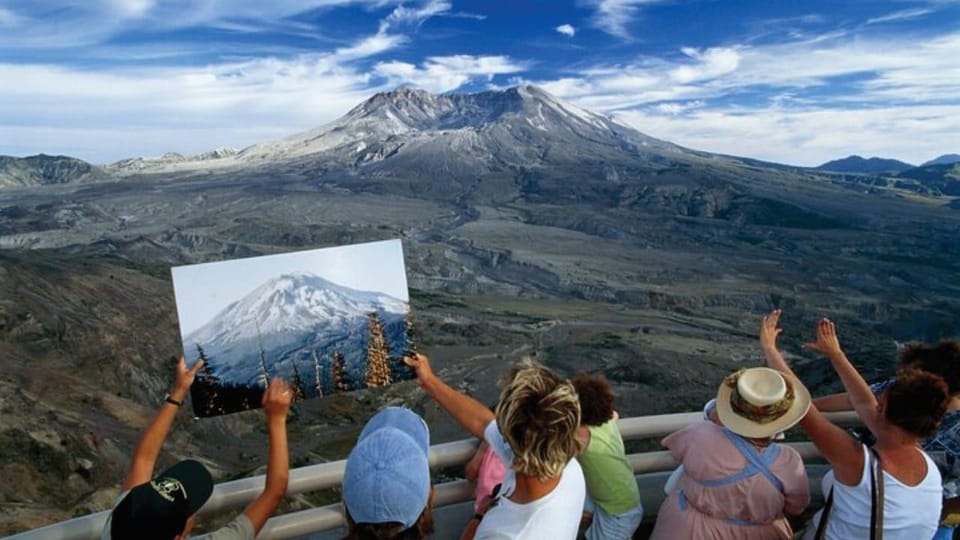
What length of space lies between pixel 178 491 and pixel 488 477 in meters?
0.96

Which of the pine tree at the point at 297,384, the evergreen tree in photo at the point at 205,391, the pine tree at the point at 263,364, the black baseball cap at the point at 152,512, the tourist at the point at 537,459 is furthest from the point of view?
the pine tree at the point at 297,384

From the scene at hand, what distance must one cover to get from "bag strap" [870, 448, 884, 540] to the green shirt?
751 mm

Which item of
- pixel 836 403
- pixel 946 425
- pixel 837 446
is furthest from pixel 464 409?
pixel 946 425

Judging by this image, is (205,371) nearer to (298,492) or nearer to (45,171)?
(298,492)

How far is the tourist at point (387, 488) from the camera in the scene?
1.63 meters

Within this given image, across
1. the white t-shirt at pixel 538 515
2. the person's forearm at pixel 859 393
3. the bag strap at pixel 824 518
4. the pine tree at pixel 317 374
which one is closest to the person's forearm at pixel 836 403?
the person's forearm at pixel 859 393

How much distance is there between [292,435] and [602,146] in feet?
422

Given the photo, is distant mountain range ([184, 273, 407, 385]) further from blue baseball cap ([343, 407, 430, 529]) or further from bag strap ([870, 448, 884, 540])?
bag strap ([870, 448, 884, 540])

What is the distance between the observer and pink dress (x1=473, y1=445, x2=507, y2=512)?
2.31 meters

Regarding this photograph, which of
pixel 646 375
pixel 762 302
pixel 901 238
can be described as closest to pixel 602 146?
pixel 901 238

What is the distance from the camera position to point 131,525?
161 centimetres

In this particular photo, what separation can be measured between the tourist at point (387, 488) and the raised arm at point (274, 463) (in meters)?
0.58

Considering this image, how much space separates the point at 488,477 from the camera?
2.32 metres

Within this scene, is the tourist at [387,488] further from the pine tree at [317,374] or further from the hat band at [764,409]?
the pine tree at [317,374]
